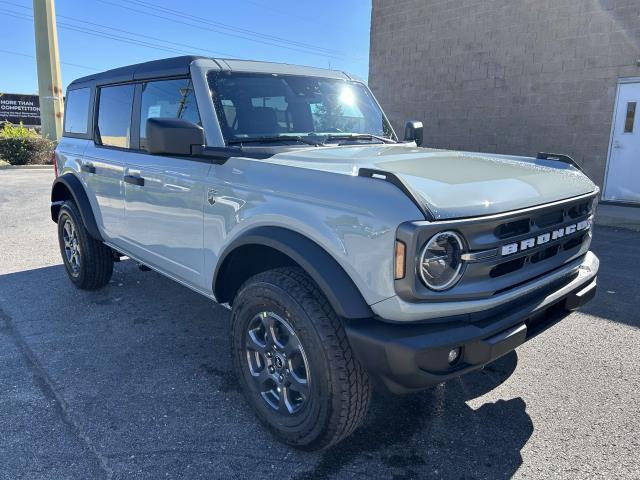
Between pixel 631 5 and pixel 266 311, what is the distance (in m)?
9.67

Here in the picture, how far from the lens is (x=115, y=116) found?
4.19 metres

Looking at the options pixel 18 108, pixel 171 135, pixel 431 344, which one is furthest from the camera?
pixel 18 108

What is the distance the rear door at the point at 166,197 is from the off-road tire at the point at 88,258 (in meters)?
0.86

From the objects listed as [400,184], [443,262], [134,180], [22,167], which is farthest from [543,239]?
[22,167]

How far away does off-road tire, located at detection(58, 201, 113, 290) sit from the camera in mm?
4621

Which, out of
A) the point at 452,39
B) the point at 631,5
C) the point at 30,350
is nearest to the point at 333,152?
the point at 30,350

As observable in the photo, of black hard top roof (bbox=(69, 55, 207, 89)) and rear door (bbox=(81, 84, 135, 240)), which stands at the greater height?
black hard top roof (bbox=(69, 55, 207, 89))

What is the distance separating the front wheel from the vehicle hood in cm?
65

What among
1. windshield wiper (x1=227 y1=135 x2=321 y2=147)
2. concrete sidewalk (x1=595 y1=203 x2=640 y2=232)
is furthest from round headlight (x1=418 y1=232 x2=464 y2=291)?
concrete sidewalk (x1=595 y1=203 x2=640 y2=232)

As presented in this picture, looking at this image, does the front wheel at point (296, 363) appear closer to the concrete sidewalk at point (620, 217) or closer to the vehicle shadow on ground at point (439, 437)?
the vehicle shadow on ground at point (439, 437)

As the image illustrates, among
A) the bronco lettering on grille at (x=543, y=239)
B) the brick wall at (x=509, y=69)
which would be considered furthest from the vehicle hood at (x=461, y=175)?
the brick wall at (x=509, y=69)

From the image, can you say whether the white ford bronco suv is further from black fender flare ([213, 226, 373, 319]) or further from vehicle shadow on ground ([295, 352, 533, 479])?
vehicle shadow on ground ([295, 352, 533, 479])

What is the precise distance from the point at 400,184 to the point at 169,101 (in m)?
2.14

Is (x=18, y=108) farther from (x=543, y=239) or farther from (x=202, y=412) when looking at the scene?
(x=543, y=239)
